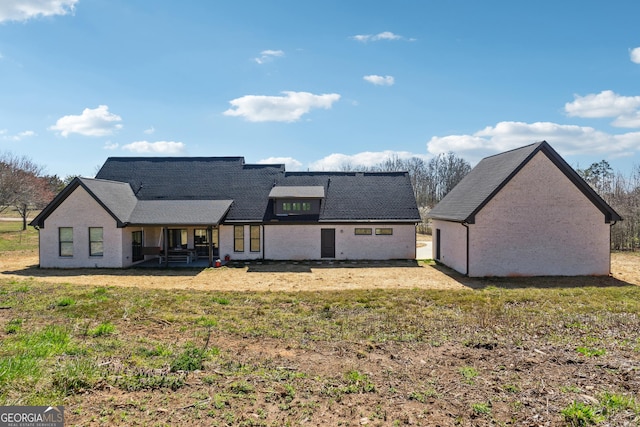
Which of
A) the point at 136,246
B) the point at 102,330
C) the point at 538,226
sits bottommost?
the point at 102,330

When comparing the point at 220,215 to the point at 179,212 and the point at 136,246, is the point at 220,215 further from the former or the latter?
the point at 136,246

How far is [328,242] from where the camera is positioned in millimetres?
22891

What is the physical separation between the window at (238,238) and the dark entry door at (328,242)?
4733 mm

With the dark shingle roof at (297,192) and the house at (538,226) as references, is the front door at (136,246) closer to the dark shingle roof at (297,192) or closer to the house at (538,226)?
the dark shingle roof at (297,192)

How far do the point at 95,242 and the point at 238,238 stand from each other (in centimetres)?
752

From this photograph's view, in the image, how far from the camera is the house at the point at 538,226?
1734 cm

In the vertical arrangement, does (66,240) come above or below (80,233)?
below

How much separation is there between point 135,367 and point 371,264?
16.3 metres

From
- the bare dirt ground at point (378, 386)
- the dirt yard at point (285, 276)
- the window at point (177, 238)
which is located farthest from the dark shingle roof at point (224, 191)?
the bare dirt ground at point (378, 386)

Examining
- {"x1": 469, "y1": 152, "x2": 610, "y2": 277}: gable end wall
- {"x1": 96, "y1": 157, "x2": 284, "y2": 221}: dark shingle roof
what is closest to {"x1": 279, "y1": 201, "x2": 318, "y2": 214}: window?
{"x1": 96, "y1": 157, "x2": 284, "y2": 221}: dark shingle roof

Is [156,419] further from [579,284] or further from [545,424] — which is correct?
[579,284]

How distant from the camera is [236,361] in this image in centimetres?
692

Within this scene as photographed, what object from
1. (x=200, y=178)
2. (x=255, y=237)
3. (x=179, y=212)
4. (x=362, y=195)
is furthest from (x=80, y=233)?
(x=362, y=195)

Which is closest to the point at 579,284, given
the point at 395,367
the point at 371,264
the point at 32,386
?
the point at 371,264
